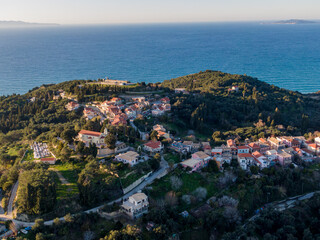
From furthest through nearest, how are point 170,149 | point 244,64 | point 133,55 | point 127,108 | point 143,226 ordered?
point 133,55, point 244,64, point 127,108, point 170,149, point 143,226

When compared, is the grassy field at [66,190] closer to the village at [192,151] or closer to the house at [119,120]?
the village at [192,151]

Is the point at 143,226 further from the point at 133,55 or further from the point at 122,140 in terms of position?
the point at 133,55

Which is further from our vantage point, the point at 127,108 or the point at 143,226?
the point at 127,108

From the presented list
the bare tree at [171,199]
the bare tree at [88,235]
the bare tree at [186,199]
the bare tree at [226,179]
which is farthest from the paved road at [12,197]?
the bare tree at [226,179]

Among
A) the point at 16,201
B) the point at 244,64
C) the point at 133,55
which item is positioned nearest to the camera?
the point at 16,201

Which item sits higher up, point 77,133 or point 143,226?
point 77,133

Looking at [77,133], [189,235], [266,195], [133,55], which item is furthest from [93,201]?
[133,55]

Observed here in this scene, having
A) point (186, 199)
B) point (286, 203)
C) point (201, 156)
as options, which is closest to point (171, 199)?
point (186, 199)
